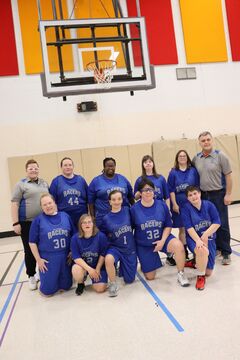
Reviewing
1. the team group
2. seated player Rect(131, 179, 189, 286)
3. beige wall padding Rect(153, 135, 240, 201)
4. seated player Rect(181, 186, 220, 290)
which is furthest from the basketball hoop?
beige wall padding Rect(153, 135, 240, 201)

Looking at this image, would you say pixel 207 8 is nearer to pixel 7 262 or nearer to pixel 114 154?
pixel 114 154

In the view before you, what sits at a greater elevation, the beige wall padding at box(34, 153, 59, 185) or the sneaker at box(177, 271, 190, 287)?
the beige wall padding at box(34, 153, 59, 185)

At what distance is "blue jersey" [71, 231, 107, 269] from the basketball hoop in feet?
7.97

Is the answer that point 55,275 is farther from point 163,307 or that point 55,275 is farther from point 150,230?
point 163,307

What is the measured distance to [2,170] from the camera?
27.1ft

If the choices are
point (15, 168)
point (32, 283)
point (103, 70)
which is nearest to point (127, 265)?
point (32, 283)

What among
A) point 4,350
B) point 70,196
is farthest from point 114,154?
point 4,350

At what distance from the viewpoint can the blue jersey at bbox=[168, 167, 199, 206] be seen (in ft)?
14.3

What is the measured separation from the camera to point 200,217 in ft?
12.4

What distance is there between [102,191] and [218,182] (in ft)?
5.05

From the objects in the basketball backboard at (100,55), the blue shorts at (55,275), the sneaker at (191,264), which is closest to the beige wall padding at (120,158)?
the basketball backboard at (100,55)

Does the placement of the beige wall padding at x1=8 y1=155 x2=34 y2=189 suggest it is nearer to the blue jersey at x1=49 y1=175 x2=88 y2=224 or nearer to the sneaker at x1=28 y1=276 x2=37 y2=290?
the blue jersey at x1=49 y1=175 x2=88 y2=224

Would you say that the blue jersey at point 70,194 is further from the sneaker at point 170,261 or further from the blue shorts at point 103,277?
the sneaker at point 170,261

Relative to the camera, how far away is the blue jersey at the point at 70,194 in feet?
14.0
